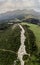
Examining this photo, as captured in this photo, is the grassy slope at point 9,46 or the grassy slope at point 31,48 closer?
the grassy slope at point 31,48

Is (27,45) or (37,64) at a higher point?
(27,45)

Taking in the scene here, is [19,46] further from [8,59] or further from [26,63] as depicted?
[26,63]

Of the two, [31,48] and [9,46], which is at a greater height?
[9,46]

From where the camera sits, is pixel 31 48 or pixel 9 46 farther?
pixel 9 46

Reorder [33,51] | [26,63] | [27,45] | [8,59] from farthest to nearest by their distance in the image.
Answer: [27,45] < [33,51] < [8,59] < [26,63]

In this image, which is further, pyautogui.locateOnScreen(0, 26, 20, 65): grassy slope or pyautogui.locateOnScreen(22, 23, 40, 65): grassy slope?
pyautogui.locateOnScreen(0, 26, 20, 65): grassy slope

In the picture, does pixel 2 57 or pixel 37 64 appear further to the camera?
pixel 2 57

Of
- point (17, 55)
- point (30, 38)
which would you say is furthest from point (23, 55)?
point (30, 38)

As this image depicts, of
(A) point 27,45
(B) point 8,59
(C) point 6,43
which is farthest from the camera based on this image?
(C) point 6,43

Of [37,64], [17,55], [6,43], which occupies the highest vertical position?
[6,43]
